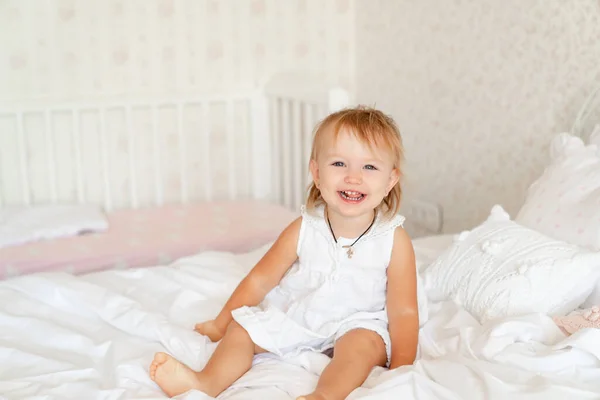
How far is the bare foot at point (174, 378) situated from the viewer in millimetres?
1189

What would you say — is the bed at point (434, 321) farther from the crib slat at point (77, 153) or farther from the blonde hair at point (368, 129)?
the crib slat at point (77, 153)

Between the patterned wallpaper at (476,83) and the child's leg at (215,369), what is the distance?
31.3 inches

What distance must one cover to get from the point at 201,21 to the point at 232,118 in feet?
1.15

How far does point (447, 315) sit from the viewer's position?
1420mm

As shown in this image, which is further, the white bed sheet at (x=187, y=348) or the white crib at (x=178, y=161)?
the white crib at (x=178, y=161)

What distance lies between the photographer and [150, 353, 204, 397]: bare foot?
46.8 inches

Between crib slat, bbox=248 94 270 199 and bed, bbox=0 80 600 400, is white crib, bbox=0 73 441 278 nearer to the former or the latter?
crib slat, bbox=248 94 270 199

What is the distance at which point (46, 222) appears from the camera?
225cm

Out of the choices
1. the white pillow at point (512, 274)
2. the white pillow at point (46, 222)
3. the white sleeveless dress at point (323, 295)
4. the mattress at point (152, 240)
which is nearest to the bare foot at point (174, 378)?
the white sleeveless dress at point (323, 295)

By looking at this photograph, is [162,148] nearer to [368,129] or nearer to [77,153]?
[77,153]

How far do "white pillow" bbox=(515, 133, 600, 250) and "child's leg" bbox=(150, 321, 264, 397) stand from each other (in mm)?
637

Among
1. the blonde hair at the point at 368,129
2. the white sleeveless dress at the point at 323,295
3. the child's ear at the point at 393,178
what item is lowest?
the white sleeveless dress at the point at 323,295

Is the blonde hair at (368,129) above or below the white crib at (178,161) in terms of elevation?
above

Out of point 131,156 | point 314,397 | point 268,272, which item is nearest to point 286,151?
point 131,156
